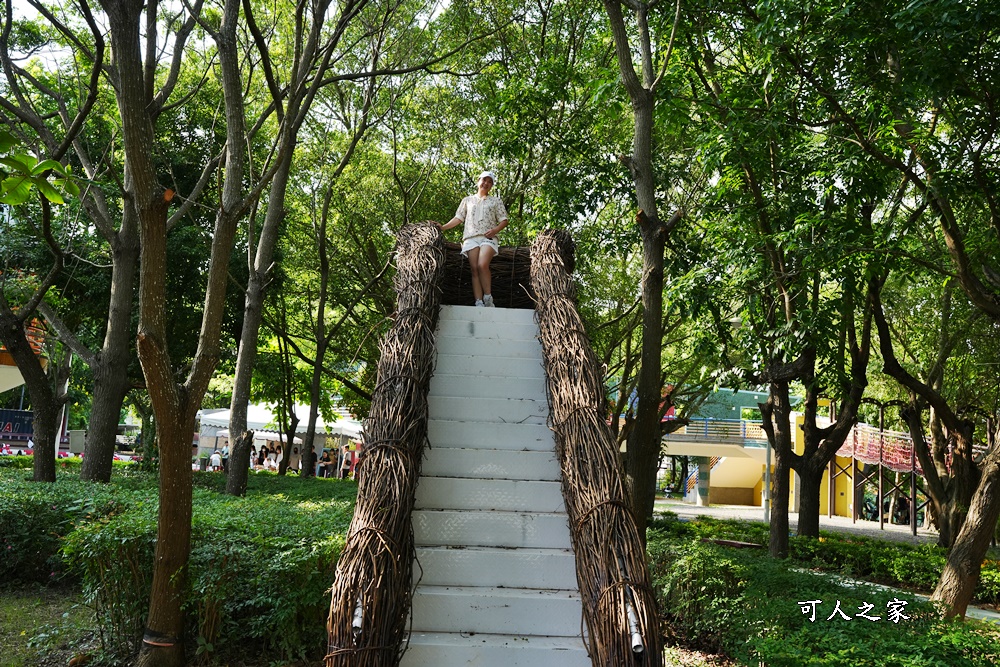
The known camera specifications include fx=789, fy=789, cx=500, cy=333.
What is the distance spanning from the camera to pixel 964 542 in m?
6.38

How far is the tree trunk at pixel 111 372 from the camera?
8539mm

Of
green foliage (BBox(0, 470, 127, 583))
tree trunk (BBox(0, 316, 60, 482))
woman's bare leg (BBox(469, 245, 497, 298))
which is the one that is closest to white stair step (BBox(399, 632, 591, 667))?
green foliage (BBox(0, 470, 127, 583))

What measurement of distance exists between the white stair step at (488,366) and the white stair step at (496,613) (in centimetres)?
193

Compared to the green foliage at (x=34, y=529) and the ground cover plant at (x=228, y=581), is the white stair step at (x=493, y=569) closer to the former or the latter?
the ground cover plant at (x=228, y=581)

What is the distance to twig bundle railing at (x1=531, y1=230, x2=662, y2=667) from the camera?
3.05 m

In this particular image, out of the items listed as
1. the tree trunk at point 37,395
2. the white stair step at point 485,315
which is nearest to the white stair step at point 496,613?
the white stair step at point 485,315

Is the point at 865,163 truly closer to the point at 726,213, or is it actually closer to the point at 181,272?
the point at 726,213

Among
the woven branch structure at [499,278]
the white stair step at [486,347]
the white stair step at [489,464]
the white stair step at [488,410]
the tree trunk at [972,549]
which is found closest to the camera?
the white stair step at [489,464]

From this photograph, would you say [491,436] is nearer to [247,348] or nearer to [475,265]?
[475,265]

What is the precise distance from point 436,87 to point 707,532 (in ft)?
28.9

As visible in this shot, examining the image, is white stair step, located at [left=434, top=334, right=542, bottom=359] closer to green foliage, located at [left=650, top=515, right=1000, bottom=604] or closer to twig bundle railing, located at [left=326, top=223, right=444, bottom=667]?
twig bundle railing, located at [left=326, top=223, right=444, bottom=667]

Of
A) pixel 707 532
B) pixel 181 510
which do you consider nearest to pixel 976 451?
pixel 707 532

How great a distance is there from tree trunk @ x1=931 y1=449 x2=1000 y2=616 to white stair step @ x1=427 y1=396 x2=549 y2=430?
386 centimetres

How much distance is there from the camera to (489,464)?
14.9ft
